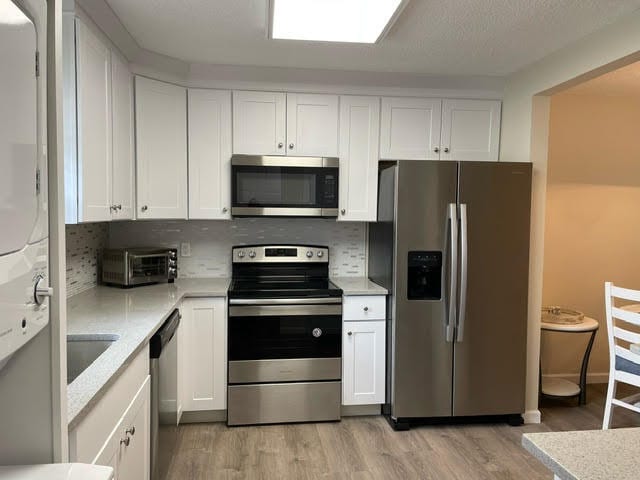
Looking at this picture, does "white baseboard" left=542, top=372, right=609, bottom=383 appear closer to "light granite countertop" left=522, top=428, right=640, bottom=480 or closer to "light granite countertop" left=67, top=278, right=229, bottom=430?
"light granite countertop" left=67, top=278, right=229, bottom=430

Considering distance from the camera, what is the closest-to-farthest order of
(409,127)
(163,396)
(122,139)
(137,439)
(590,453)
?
(590,453)
(137,439)
(163,396)
(122,139)
(409,127)

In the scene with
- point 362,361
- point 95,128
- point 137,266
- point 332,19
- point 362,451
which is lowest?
point 362,451

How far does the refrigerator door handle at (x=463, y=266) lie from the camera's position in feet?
9.31

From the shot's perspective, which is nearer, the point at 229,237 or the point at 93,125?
the point at 93,125

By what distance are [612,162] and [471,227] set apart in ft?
5.69

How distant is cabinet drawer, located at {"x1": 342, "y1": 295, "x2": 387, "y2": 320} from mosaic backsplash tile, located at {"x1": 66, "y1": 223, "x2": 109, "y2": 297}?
1.61 meters

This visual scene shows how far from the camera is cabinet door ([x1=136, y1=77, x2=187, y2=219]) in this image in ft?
9.30

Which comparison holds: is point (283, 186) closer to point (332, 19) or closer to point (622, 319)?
point (332, 19)

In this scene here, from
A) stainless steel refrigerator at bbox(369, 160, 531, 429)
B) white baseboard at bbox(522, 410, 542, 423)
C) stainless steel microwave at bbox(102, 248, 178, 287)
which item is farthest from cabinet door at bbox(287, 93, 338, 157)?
white baseboard at bbox(522, 410, 542, 423)

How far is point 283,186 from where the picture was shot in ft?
10.2

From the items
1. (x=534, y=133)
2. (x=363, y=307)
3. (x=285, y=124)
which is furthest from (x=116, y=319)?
(x=534, y=133)

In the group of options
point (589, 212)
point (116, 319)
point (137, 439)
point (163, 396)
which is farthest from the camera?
point (589, 212)

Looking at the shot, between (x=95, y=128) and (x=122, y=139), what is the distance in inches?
18.4

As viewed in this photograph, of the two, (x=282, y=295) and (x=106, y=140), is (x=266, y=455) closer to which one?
(x=282, y=295)
